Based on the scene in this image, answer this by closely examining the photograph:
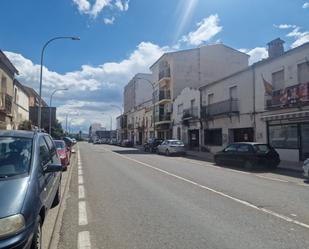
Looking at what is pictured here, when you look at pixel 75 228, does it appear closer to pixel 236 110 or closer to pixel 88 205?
pixel 88 205

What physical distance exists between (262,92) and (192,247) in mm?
22230

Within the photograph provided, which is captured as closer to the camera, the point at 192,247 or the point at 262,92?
the point at 192,247

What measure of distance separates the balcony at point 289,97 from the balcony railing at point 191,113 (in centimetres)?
1413

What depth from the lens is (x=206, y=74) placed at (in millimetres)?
51375

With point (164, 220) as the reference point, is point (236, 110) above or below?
above

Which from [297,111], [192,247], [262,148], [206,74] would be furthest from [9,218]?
[206,74]

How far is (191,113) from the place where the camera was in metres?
40.2

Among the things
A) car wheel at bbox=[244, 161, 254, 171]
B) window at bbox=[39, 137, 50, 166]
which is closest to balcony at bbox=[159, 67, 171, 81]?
car wheel at bbox=[244, 161, 254, 171]

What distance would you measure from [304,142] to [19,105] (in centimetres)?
2627

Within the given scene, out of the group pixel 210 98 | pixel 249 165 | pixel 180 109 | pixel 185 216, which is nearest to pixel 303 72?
pixel 249 165

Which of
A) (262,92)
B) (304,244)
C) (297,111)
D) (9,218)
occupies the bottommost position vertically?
(304,244)

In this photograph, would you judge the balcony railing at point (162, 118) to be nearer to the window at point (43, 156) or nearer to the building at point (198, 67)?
the building at point (198, 67)

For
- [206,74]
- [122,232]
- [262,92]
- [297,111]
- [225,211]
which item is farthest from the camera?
[206,74]

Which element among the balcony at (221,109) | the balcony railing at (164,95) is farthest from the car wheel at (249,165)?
the balcony railing at (164,95)
